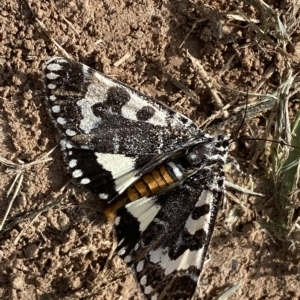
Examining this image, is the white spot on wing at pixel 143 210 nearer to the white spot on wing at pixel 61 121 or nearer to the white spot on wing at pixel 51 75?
the white spot on wing at pixel 61 121

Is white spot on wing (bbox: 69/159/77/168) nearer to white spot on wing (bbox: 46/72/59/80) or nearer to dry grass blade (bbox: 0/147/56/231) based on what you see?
dry grass blade (bbox: 0/147/56/231)

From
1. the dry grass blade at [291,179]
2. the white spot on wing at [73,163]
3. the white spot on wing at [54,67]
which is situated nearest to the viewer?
the white spot on wing at [54,67]

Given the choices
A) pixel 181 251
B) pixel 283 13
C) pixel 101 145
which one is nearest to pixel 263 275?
pixel 181 251

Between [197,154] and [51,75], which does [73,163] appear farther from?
[197,154]

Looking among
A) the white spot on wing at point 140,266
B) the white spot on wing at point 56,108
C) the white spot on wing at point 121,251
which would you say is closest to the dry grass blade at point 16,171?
the white spot on wing at point 56,108

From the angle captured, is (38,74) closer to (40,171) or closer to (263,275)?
(40,171)

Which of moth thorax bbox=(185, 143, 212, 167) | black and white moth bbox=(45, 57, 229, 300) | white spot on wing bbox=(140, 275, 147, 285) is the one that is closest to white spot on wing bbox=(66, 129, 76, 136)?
black and white moth bbox=(45, 57, 229, 300)
